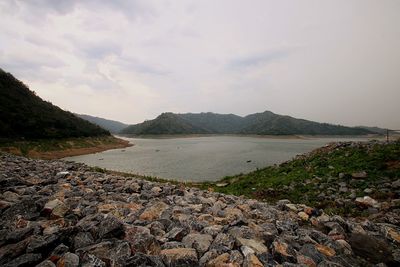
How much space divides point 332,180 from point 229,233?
1018cm

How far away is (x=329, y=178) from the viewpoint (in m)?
12.6

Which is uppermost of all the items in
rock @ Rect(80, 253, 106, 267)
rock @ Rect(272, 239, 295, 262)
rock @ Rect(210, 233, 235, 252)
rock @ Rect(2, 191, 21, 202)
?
rock @ Rect(2, 191, 21, 202)

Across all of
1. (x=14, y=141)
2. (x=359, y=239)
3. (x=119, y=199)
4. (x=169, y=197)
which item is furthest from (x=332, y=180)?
(x=14, y=141)

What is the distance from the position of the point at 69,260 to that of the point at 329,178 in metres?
12.9

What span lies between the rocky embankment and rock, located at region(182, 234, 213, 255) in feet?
0.06

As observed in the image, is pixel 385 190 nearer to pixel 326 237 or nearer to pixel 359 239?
pixel 359 239

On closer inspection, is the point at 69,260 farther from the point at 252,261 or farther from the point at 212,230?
the point at 252,261

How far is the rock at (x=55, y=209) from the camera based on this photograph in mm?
4681

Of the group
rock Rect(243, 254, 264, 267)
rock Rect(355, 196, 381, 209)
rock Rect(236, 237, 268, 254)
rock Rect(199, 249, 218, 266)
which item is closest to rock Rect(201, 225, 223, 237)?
rock Rect(236, 237, 268, 254)

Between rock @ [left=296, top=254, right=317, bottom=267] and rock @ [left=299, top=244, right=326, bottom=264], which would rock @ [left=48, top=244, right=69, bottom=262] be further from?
rock @ [left=299, top=244, right=326, bottom=264]

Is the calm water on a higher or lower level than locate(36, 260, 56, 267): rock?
lower

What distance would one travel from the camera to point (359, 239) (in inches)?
198

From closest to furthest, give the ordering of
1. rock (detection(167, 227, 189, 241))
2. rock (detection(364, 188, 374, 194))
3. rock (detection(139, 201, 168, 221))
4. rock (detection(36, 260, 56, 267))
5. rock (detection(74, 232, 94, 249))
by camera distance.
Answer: rock (detection(36, 260, 56, 267))
rock (detection(74, 232, 94, 249))
rock (detection(167, 227, 189, 241))
rock (detection(139, 201, 168, 221))
rock (detection(364, 188, 374, 194))

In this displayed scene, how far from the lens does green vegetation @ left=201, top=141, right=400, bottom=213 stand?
10.8 m
